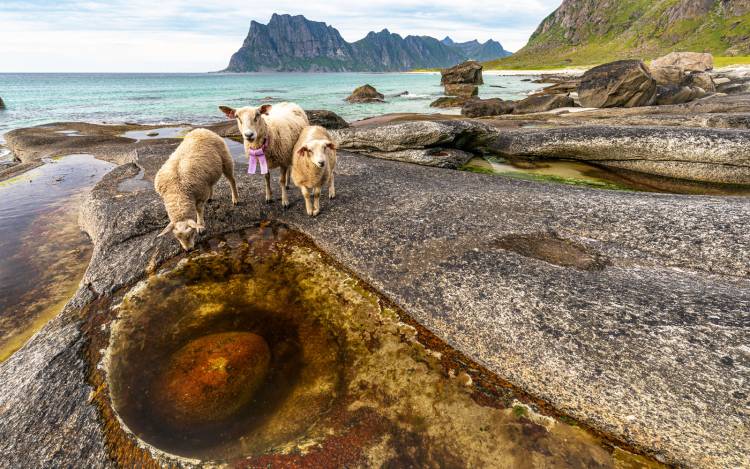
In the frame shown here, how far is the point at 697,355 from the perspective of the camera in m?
4.54

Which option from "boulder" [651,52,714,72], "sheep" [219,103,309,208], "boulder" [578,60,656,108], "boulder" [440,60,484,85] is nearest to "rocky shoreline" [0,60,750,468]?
"sheep" [219,103,309,208]

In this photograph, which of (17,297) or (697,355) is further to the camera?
(17,297)

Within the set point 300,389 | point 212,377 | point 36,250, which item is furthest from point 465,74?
point 212,377

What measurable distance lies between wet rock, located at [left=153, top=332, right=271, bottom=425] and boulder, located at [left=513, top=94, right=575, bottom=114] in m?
39.7

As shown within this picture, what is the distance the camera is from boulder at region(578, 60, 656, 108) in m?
30.4

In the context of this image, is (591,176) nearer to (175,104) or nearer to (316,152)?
(316,152)

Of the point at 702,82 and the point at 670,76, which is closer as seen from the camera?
the point at 670,76

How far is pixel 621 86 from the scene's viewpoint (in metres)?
30.9

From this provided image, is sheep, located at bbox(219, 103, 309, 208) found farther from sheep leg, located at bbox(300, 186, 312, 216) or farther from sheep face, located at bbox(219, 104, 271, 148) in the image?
sheep leg, located at bbox(300, 186, 312, 216)

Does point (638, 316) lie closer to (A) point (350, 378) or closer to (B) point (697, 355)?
(B) point (697, 355)

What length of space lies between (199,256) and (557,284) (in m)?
8.01

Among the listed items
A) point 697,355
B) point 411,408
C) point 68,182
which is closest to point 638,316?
point 697,355

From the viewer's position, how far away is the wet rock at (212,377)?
460 centimetres

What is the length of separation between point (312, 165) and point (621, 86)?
34.8m
